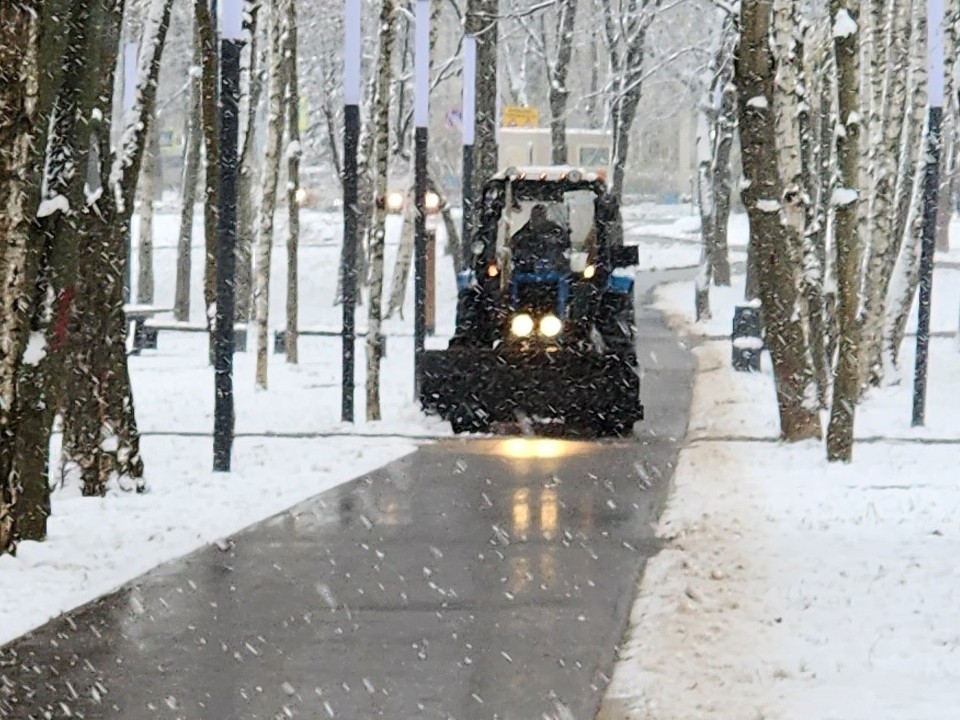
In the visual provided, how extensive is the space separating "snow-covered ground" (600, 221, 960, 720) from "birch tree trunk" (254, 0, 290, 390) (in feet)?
23.1

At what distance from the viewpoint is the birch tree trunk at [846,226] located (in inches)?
559

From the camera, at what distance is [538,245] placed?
18359 millimetres

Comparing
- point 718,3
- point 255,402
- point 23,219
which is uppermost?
point 718,3

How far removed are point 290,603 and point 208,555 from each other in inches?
60.6

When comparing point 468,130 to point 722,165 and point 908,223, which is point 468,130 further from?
point 722,165

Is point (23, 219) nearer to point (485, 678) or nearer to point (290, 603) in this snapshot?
point (290, 603)

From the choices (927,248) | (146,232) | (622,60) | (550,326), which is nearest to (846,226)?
(927,248)

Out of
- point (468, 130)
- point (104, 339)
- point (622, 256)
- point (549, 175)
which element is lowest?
point (104, 339)

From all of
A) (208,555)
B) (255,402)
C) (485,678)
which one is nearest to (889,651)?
(485,678)

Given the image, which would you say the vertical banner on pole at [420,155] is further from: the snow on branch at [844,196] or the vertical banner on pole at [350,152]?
the snow on branch at [844,196]

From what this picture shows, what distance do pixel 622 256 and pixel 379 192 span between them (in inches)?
107

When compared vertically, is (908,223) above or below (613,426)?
above

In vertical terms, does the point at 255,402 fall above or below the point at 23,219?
below

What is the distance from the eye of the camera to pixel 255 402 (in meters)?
20.4
